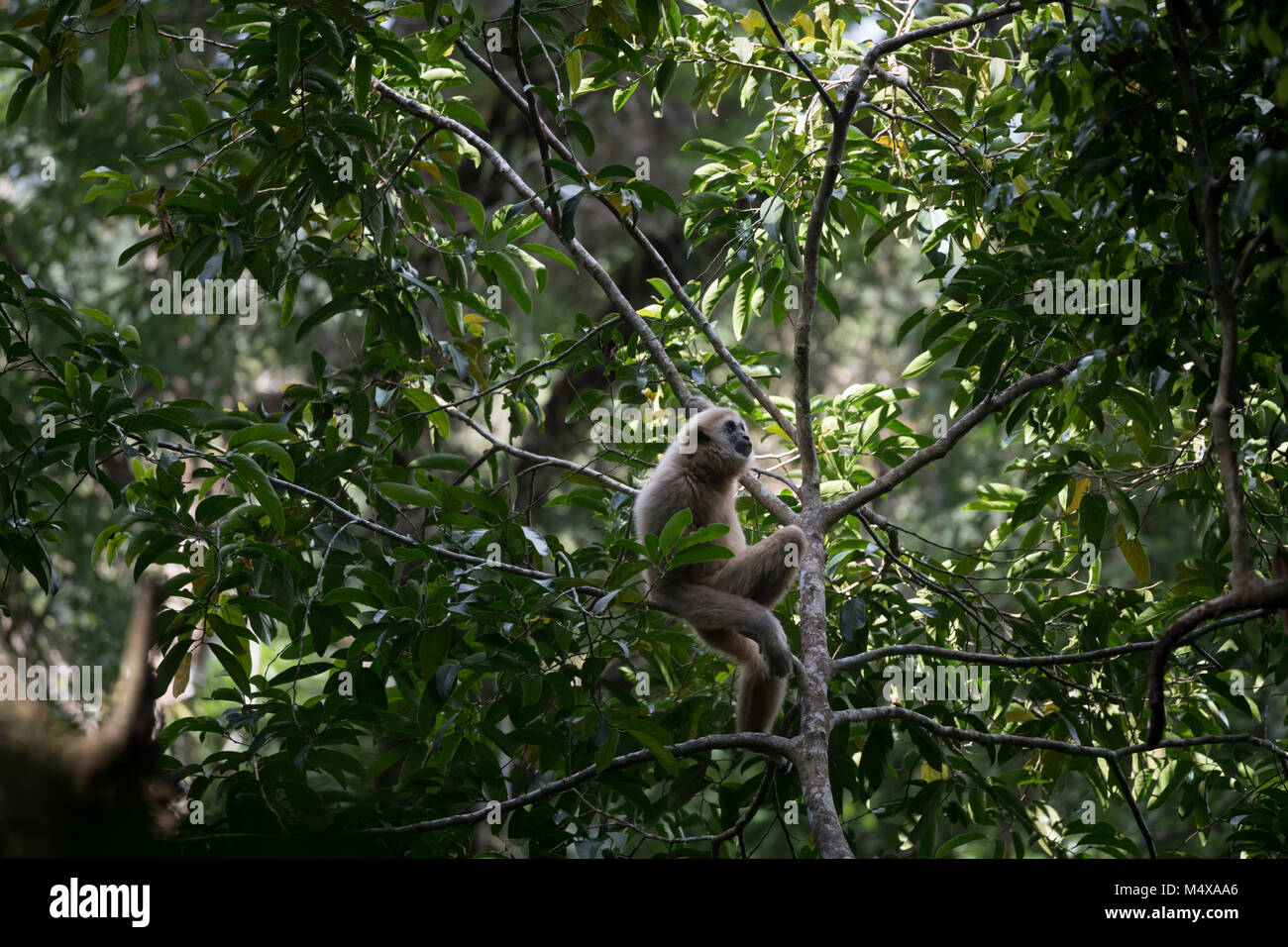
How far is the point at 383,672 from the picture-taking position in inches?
153

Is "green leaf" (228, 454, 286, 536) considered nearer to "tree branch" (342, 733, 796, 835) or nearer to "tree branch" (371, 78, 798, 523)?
"tree branch" (342, 733, 796, 835)

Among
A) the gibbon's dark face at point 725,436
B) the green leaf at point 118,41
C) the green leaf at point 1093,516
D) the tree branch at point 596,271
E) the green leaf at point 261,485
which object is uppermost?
the green leaf at point 118,41

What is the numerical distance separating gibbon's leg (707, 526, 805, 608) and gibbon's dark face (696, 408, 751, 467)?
545 millimetres

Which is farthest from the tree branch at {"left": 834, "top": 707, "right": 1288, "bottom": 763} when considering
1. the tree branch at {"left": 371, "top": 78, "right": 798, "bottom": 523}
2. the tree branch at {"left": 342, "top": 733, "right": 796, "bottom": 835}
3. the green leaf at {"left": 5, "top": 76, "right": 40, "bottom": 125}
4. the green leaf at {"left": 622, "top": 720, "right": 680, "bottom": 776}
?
the green leaf at {"left": 5, "top": 76, "right": 40, "bottom": 125}

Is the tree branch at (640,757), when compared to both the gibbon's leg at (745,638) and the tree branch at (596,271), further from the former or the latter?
the tree branch at (596,271)

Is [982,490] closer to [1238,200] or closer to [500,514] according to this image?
[500,514]

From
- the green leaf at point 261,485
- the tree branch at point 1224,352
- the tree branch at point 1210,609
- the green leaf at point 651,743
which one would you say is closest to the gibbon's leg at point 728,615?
the green leaf at point 651,743

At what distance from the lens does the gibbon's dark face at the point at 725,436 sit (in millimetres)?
5363

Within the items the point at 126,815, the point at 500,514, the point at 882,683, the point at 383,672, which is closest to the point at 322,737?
the point at 383,672

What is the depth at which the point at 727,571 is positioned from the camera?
17.1ft

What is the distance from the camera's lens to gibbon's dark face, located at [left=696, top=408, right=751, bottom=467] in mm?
5363

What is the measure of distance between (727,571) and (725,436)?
2.52 ft

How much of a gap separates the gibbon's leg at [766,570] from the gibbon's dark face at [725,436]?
54 cm

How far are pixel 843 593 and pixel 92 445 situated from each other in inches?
139
